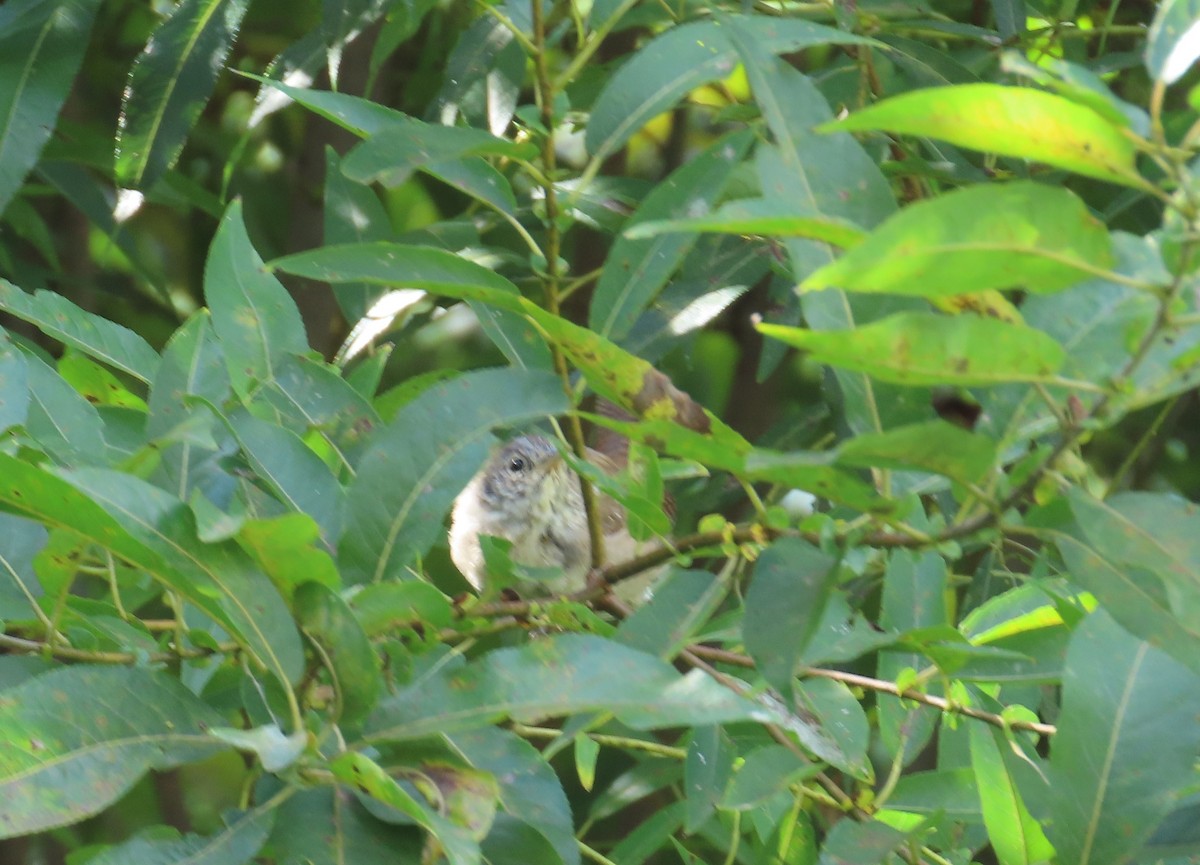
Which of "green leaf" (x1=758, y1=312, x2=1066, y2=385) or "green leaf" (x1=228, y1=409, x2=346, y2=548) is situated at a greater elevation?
"green leaf" (x1=758, y1=312, x2=1066, y2=385)

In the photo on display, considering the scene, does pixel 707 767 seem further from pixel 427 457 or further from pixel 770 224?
pixel 770 224

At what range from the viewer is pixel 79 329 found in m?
1.37

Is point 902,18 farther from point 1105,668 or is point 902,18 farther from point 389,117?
point 1105,668

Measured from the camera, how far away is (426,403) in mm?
1121

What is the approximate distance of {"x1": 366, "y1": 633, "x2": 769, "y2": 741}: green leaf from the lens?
36.7 inches

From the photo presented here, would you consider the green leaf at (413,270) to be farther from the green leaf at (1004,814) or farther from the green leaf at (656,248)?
the green leaf at (1004,814)

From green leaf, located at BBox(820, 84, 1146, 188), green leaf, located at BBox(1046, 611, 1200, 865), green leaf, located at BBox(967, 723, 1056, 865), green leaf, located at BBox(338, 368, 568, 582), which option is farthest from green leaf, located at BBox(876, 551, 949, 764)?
green leaf, located at BBox(820, 84, 1146, 188)

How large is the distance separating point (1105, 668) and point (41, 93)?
1475 mm

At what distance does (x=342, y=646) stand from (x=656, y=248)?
1.67 ft

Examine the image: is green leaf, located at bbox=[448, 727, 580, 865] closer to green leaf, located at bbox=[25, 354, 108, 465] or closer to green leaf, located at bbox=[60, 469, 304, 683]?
green leaf, located at bbox=[60, 469, 304, 683]

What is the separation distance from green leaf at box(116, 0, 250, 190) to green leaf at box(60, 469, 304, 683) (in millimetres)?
1015

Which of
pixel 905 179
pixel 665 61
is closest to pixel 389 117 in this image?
pixel 665 61

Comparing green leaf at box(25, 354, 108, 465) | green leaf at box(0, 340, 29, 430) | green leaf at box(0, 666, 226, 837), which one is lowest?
green leaf at box(0, 666, 226, 837)

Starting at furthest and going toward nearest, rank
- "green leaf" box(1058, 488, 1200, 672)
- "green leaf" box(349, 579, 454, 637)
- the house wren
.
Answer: the house wren, "green leaf" box(349, 579, 454, 637), "green leaf" box(1058, 488, 1200, 672)
